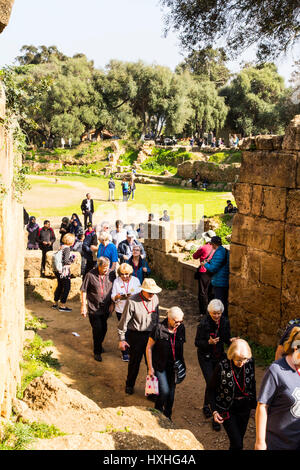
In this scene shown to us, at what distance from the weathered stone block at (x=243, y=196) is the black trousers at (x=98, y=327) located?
3.27 metres

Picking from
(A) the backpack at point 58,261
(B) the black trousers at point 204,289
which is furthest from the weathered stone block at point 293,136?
(A) the backpack at point 58,261

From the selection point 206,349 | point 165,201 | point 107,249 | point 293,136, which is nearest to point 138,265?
point 107,249

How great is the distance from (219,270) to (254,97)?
41623mm

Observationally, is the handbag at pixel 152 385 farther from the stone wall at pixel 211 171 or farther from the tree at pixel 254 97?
the tree at pixel 254 97

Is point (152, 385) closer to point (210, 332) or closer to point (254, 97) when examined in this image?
point (210, 332)

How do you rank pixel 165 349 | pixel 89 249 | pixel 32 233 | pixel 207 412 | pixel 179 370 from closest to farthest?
pixel 165 349 → pixel 179 370 → pixel 207 412 → pixel 89 249 → pixel 32 233

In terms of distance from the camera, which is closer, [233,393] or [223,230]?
[233,393]

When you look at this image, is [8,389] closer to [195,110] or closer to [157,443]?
[157,443]

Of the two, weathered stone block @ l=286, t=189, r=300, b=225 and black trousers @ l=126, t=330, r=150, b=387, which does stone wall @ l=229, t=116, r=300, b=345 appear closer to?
weathered stone block @ l=286, t=189, r=300, b=225

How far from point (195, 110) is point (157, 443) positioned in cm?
4674

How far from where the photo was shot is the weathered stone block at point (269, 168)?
24.3 ft

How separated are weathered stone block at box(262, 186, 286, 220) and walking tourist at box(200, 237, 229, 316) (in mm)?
1234

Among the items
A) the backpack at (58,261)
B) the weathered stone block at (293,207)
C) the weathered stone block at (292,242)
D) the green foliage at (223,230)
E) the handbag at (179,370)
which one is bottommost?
the handbag at (179,370)

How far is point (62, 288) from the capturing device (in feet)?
31.8
